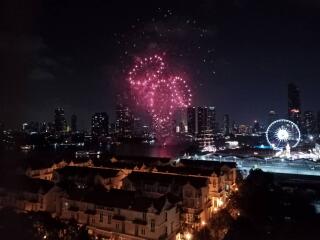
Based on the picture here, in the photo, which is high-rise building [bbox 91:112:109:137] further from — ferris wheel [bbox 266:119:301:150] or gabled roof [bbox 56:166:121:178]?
gabled roof [bbox 56:166:121:178]

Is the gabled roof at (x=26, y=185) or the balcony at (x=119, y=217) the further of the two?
the gabled roof at (x=26, y=185)

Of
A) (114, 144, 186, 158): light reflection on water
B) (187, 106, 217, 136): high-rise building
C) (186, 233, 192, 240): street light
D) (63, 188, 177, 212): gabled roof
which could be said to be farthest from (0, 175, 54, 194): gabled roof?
(187, 106, 217, 136): high-rise building

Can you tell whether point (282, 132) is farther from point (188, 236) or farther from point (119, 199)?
point (119, 199)

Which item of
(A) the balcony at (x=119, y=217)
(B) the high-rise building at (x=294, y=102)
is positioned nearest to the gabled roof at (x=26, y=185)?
(A) the balcony at (x=119, y=217)

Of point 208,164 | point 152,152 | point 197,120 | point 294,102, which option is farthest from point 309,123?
point 208,164

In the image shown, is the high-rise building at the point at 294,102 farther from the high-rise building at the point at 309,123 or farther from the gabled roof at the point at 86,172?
the gabled roof at the point at 86,172
